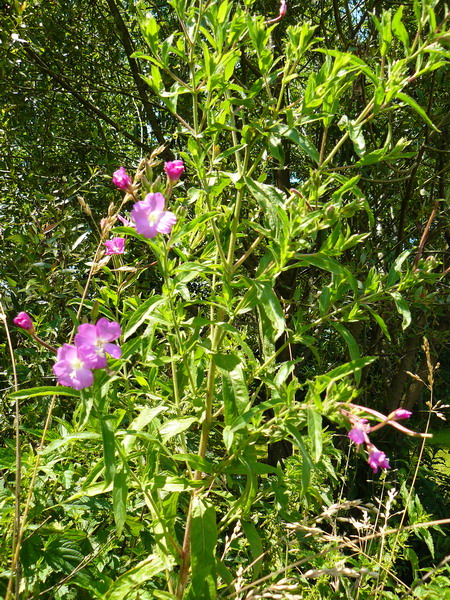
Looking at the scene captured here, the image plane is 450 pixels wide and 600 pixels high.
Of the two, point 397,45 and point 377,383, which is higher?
point 397,45

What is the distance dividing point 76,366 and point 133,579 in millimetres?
632

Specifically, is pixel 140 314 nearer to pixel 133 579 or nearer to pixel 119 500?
pixel 119 500

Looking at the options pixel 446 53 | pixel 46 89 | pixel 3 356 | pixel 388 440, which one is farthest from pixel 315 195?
pixel 388 440

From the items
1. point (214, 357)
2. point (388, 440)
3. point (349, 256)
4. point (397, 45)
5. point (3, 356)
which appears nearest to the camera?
point (214, 357)

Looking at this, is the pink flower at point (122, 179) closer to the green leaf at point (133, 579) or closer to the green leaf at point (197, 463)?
the green leaf at point (197, 463)

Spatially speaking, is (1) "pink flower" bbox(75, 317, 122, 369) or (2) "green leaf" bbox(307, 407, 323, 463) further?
(2) "green leaf" bbox(307, 407, 323, 463)

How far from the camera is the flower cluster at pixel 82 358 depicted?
1.01 meters

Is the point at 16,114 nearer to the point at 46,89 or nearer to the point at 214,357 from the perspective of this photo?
the point at 46,89

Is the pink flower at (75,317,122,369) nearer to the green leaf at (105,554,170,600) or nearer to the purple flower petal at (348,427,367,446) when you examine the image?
the purple flower petal at (348,427,367,446)

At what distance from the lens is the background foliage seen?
1.32 metres

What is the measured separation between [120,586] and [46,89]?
284 centimetres

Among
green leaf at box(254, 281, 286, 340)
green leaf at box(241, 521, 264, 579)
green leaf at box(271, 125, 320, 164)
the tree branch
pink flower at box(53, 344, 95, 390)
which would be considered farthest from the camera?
the tree branch

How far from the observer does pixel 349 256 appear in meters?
3.37

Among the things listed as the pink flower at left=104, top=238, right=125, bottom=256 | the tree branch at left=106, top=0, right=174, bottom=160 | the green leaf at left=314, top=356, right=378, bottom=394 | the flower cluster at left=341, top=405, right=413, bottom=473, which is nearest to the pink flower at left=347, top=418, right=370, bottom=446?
the flower cluster at left=341, top=405, right=413, bottom=473
